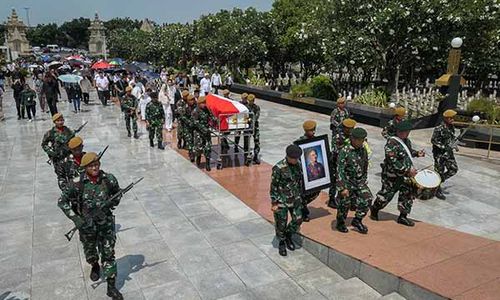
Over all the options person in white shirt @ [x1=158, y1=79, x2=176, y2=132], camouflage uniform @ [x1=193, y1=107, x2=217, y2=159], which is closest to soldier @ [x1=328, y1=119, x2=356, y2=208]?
camouflage uniform @ [x1=193, y1=107, x2=217, y2=159]

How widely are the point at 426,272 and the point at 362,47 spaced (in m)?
14.4

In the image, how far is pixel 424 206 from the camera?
845 centimetres

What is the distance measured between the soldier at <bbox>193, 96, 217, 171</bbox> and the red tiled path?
327 cm

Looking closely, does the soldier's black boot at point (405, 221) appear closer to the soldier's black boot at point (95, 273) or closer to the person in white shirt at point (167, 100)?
the soldier's black boot at point (95, 273)

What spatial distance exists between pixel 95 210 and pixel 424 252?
4212mm

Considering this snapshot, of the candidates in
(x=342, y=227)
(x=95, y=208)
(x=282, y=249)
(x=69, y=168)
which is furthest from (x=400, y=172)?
(x=69, y=168)

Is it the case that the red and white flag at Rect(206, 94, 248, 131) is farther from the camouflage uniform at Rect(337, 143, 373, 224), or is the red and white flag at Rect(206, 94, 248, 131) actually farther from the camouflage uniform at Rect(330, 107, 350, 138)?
the camouflage uniform at Rect(337, 143, 373, 224)

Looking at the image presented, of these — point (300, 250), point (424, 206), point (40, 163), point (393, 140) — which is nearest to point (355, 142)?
point (393, 140)

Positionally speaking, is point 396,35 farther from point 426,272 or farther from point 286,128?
point 426,272

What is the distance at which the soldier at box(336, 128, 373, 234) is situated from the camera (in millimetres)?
6207

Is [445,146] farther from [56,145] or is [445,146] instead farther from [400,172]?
[56,145]

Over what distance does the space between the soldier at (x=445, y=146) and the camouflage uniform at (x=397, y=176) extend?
2.16 m

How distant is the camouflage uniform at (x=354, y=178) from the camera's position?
20.5ft

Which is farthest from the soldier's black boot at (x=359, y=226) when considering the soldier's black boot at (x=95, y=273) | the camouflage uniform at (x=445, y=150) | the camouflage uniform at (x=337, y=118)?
the soldier's black boot at (x=95, y=273)
